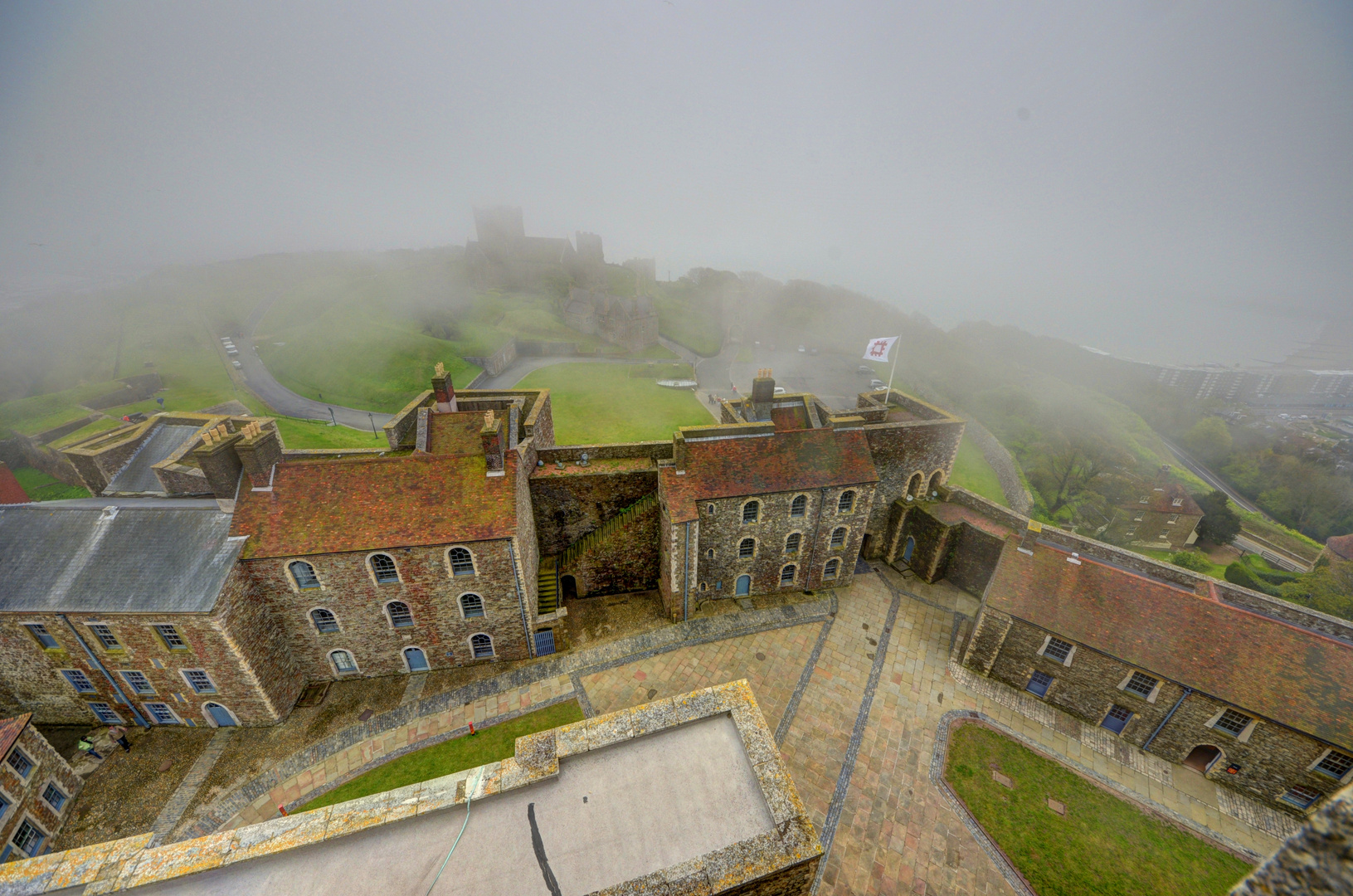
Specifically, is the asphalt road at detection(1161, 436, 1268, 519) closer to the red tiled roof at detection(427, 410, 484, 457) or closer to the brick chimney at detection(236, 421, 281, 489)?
the red tiled roof at detection(427, 410, 484, 457)

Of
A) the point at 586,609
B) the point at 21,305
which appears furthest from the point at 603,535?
the point at 21,305

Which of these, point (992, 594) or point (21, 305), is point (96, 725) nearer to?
point (992, 594)

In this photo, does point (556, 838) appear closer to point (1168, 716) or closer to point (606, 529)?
point (606, 529)

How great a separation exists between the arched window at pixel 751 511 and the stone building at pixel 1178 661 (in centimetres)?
1033

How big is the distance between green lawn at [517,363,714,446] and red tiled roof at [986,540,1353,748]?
26088mm

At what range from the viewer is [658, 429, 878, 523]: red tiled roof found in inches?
835

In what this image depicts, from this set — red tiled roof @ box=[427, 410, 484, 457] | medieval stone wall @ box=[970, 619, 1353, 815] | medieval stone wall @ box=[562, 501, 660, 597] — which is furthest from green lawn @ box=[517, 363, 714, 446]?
medieval stone wall @ box=[970, 619, 1353, 815]

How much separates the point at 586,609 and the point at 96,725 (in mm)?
19240

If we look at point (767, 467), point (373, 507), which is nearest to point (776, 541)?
point (767, 467)

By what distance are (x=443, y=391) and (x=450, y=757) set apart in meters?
16.1

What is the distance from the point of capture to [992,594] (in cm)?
1991

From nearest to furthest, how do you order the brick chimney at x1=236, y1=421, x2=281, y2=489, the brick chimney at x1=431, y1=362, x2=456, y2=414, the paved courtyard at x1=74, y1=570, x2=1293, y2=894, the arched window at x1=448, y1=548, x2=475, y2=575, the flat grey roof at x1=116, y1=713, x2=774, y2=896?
the flat grey roof at x1=116, y1=713, x2=774, y2=896 < the paved courtyard at x1=74, y1=570, x2=1293, y2=894 < the brick chimney at x1=236, y1=421, x2=281, y2=489 < the arched window at x1=448, y1=548, x2=475, y2=575 < the brick chimney at x1=431, y1=362, x2=456, y2=414

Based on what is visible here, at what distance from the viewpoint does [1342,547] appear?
31.6 m

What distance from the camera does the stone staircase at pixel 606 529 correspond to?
23.3 meters
